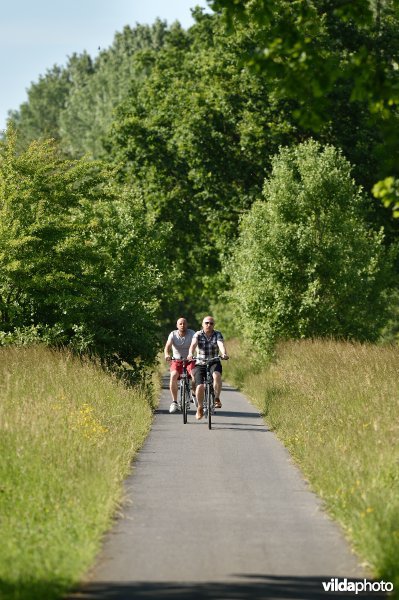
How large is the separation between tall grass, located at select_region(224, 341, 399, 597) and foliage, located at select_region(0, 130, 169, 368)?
144 inches

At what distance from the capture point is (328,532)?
410 inches

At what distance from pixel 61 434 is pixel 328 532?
4771 millimetres

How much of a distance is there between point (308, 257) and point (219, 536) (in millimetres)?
24914

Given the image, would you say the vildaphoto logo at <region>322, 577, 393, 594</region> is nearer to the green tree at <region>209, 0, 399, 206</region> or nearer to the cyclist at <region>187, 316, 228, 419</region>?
the green tree at <region>209, 0, 399, 206</region>

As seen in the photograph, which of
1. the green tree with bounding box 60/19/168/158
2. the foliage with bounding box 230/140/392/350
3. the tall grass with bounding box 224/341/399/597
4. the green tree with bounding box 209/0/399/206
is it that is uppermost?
the green tree with bounding box 60/19/168/158

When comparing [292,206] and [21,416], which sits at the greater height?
[292,206]

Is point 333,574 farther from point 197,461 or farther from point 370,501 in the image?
point 197,461

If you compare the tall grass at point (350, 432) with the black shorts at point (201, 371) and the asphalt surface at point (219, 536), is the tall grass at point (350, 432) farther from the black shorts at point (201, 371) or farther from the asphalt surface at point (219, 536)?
the black shorts at point (201, 371)

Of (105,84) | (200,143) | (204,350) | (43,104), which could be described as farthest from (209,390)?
(43,104)

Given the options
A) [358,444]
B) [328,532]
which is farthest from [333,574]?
[358,444]

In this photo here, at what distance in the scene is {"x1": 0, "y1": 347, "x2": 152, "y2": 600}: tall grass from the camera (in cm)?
876

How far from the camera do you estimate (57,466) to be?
1272 centimetres

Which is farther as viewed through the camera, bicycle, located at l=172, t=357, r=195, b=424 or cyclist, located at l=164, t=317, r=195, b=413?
cyclist, located at l=164, t=317, r=195, b=413

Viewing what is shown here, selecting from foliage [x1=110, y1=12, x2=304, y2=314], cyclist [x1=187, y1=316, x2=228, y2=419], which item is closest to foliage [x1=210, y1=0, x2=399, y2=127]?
cyclist [x1=187, y1=316, x2=228, y2=419]
